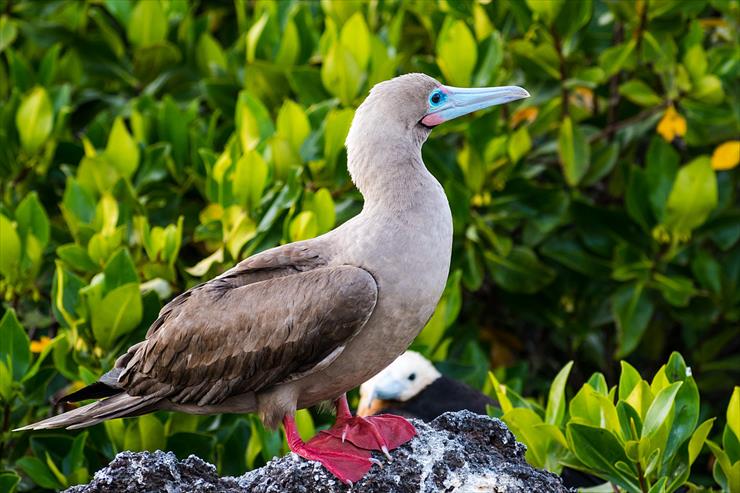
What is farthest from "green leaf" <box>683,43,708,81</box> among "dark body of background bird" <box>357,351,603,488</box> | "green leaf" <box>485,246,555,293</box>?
"dark body of background bird" <box>357,351,603,488</box>

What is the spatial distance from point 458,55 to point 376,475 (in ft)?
11.0

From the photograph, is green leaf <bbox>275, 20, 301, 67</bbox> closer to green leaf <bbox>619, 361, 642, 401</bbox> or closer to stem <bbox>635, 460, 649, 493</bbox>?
green leaf <bbox>619, 361, 642, 401</bbox>

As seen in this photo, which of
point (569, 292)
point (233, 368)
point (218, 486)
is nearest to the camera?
point (218, 486)

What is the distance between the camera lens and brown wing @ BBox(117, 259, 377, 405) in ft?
14.2

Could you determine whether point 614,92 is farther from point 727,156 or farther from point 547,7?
point 547,7

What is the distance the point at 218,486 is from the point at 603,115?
4.46 metres

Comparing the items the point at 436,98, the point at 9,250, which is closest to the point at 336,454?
the point at 436,98

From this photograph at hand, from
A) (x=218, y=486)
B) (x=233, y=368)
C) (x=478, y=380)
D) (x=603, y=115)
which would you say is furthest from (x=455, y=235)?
(x=218, y=486)

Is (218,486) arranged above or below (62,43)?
below

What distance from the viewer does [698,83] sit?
7145mm

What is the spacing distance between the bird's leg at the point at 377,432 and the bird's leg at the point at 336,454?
28 mm

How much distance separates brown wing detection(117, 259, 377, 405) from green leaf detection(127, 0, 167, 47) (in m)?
3.50

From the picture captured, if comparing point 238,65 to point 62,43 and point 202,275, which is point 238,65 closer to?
point 62,43

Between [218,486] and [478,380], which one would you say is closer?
[218,486]
